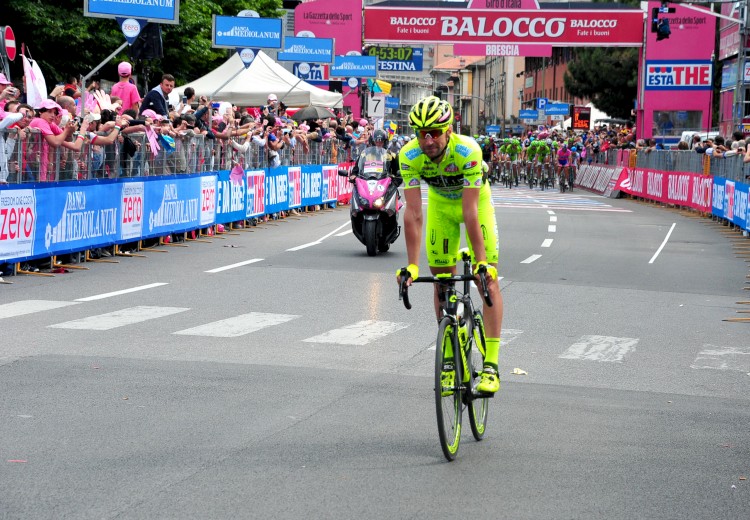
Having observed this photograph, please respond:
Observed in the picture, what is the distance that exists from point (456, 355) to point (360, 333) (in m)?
4.59

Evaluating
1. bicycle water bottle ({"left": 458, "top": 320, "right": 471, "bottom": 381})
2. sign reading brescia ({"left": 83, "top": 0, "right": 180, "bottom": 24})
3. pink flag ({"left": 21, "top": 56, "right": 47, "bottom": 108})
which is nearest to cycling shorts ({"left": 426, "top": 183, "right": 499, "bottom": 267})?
bicycle water bottle ({"left": 458, "top": 320, "right": 471, "bottom": 381})

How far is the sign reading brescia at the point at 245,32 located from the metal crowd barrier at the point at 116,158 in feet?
8.71

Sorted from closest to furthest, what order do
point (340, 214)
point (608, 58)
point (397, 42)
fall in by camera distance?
1. point (340, 214)
2. point (397, 42)
3. point (608, 58)

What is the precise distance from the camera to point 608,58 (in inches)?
2987

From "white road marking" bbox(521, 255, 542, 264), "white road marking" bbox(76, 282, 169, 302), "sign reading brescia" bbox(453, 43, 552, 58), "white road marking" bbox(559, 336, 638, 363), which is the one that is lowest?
"white road marking" bbox(521, 255, 542, 264)

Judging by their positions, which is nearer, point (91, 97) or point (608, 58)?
point (91, 97)

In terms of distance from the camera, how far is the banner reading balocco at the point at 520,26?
4728cm

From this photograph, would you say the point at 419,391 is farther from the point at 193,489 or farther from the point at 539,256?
the point at 539,256

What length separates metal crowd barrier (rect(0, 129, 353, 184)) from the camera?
1499 centimetres

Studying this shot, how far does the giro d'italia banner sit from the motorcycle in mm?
2967

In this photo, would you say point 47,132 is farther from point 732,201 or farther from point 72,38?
point 72,38

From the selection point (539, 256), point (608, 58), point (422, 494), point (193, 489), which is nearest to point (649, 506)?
point (422, 494)

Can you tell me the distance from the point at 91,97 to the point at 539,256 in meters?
7.06

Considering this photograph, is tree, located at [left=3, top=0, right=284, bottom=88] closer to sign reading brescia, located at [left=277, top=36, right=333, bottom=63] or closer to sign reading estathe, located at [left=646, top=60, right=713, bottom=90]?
sign reading brescia, located at [left=277, top=36, right=333, bottom=63]
